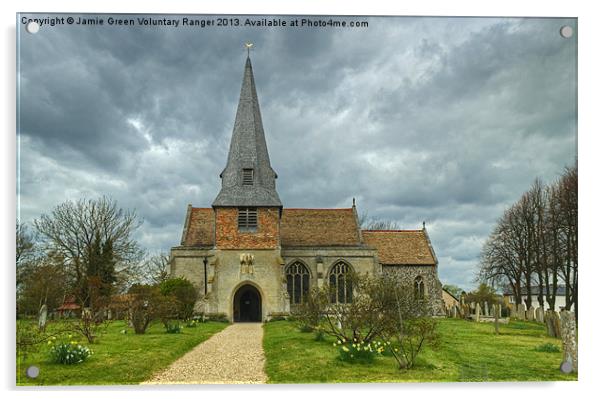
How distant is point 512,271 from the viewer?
28375 millimetres

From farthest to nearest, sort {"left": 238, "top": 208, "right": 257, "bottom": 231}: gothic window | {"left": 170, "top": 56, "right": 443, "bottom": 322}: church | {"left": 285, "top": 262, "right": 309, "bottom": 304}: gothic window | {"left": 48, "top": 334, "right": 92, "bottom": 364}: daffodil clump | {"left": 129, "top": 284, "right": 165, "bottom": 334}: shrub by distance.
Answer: {"left": 285, "top": 262, "right": 309, "bottom": 304}: gothic window
{"left": 238, "top": 208, "right": 257, "bottom": 231}: gothic window
{"left": 170, "top": 56, "right": 443, "bottom": 322}: church
{"left": 129, "top": 284, "right": 165, "bottom": 334}: shrub
{"left": 48, "top": 334, "right": 92, "bottom": 364}: daffodil clump

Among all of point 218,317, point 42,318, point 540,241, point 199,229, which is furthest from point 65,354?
point 199,229

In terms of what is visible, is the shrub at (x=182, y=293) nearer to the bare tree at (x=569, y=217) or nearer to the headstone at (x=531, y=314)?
the headstone at (x=531, y=314)

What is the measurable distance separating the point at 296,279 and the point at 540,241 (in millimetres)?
14223

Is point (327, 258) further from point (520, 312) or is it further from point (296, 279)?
point (520, 312)

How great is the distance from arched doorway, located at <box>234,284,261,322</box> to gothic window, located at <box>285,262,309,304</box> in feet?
6.93

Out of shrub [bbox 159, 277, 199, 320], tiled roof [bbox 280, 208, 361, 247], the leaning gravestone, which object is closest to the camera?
the leaning gravestone

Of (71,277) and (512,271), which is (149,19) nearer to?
(71,277)

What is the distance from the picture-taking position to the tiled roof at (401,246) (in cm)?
3341

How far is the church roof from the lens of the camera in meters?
31.4

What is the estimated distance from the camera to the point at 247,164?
28453 mm

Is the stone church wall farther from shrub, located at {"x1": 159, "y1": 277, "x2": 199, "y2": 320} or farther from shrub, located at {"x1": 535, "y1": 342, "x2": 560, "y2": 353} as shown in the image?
shrub, located at {"x1": 535, "y1": 342, "x2": 560, "y2": 353}

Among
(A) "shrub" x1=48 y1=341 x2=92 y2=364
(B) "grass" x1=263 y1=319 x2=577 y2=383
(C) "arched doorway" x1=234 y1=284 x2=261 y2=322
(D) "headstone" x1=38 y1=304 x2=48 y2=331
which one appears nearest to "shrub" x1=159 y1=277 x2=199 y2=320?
(C) "arched doorway" x1=234 y1=284 x2=261 y2=322

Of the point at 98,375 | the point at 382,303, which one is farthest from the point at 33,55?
the point at 382,303
